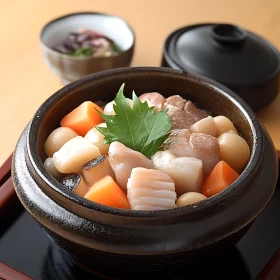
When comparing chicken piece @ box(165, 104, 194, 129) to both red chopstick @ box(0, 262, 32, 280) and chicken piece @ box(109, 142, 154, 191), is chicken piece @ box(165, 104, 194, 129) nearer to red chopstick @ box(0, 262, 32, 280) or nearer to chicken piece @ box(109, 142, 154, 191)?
chicken piece @ box(109, 142, 154, 191)

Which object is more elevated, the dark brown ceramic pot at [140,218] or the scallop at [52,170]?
the dark brown ceramic pot at [140,218]

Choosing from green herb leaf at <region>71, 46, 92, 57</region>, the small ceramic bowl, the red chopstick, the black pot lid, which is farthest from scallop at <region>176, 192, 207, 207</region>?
green herb leaf at <region>71, 46, 92, 57</region>

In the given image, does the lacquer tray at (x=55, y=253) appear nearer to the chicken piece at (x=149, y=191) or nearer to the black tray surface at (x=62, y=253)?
the black tray surface at (x=62, y=253)

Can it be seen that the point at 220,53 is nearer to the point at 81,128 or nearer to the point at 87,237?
the point at 81,128

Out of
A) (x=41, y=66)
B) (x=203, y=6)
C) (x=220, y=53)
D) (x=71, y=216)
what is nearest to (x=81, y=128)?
(x=71, y=216)

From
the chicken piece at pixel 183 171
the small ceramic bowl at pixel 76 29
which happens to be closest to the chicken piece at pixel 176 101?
the chicken piece at pixel 183 171

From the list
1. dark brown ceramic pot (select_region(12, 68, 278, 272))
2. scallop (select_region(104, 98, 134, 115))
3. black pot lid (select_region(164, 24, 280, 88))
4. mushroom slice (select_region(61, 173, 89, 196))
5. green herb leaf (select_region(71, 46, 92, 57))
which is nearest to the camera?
dark brown ceramic pot (select_region(12, 68, 278, 272))
